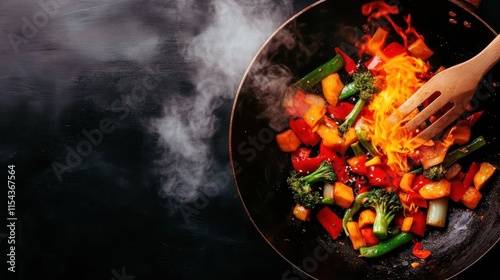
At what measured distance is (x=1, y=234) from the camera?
5.53 metres

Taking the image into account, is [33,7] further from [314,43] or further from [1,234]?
[314,43]

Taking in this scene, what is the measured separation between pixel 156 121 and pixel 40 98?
1395mm

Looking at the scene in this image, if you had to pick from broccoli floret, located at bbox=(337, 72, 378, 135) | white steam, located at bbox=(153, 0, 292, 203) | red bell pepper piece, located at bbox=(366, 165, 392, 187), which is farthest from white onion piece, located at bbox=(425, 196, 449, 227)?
white steam, located at bbox=(153, 0, 292, 203)

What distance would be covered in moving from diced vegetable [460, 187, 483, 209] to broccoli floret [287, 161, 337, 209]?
1.40 m

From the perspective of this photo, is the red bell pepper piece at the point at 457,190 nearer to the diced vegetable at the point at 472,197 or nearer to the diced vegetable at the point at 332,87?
the diced vegetable at the point at 472,197

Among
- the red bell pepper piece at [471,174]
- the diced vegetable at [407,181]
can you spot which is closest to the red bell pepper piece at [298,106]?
the diced vegetable at [407,181]

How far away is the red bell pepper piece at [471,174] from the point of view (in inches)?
194

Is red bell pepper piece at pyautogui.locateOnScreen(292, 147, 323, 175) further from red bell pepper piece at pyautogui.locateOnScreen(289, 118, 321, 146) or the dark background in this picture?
the dark background

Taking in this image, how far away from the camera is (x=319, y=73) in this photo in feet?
16.2

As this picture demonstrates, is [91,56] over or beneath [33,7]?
beneath

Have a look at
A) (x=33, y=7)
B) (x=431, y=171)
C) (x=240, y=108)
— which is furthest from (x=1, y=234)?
(x=431, y=171)

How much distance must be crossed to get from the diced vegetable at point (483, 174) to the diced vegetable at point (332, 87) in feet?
5.50

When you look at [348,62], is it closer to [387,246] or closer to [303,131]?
[303,131]

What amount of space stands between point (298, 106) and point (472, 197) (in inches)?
81.6
